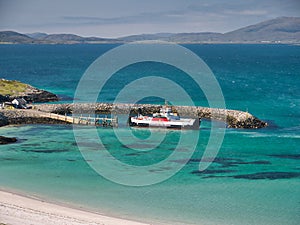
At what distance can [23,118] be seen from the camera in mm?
51750

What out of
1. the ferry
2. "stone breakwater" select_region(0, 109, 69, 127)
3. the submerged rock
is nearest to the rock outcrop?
"stone breakwater" select_region(0, 109, 69, 127)

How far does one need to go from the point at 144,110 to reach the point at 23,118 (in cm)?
1408

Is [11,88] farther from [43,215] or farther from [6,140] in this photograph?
[43,215]

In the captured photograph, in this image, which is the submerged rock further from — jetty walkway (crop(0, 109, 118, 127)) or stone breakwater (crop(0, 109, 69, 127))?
stone breakwater (crop(0, 109, 69, 127))

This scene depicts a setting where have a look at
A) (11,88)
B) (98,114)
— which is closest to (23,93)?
(11,88)

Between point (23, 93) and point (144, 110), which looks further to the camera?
point (23, 93)

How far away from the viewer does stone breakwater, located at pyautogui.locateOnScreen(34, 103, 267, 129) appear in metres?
53.2

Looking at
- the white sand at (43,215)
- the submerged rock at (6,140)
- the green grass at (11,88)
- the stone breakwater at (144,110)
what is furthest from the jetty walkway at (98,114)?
the white sand at (43,215)

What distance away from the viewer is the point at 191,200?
2897 cm

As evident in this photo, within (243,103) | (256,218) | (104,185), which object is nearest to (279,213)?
(256,218)

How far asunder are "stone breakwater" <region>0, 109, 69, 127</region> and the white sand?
23.7 meters

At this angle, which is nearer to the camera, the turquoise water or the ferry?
the turquoise water

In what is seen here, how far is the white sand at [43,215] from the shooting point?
2461 centimetres

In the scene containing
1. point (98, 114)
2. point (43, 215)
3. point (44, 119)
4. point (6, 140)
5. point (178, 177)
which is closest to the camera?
point (43, 215)
